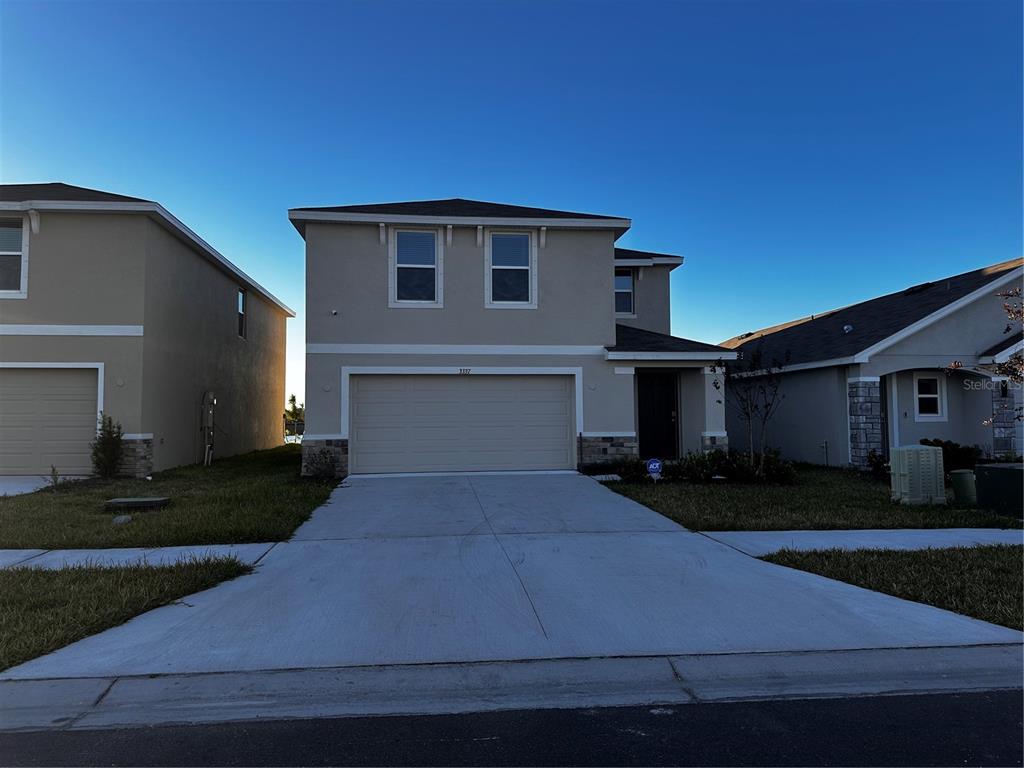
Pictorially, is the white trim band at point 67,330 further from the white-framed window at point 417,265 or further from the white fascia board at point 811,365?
the white fascia board at point 811,365

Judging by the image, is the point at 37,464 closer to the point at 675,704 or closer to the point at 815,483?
the point at 675,704

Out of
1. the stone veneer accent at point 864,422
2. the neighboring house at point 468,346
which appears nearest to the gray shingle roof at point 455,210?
the neighboring house at point 468,346

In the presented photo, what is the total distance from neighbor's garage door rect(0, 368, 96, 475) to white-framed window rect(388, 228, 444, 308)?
6.86 m

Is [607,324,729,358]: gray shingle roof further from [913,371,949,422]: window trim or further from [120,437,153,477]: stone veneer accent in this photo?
[120,437,153,477]: stone veneer accent

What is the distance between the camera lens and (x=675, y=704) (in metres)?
3.89

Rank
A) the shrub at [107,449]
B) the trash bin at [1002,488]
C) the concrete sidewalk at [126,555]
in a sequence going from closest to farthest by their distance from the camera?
the concrete sidewalk at [126,555] < the trash bin at [1002,488] < the shrub at [107,449]

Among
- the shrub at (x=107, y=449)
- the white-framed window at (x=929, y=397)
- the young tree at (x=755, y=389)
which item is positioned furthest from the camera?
the young tree at (x=755, y=389)

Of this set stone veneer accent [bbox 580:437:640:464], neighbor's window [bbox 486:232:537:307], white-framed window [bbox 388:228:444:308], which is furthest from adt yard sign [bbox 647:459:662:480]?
white-framed window [bbox 388:228:444:308]

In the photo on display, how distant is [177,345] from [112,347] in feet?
6.49

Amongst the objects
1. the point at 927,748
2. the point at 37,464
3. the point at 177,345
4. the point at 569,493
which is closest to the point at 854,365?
the point at 569,493

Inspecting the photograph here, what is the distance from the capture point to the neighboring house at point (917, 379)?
50.1ft

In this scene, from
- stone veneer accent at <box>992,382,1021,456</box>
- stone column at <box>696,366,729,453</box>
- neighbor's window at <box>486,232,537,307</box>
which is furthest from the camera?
stone veneer accent at <box>992,382,1021,456</box>

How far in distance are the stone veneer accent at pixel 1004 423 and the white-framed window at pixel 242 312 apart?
21282mm

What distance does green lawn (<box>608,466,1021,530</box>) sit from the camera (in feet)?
28.8
